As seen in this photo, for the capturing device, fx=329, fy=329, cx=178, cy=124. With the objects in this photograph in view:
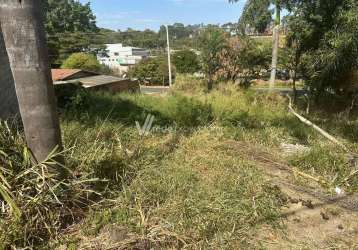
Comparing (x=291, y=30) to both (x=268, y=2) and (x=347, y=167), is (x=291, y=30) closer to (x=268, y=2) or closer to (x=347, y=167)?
(x=268, y=2)

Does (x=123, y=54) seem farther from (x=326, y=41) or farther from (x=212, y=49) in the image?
(x=326, y=41)

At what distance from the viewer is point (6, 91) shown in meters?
4.21

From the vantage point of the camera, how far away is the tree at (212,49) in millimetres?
15492

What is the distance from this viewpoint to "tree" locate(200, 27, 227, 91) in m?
15.5

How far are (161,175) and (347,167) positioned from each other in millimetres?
2271

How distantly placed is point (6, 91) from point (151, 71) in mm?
26849

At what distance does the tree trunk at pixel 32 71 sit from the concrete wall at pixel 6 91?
1.65 m

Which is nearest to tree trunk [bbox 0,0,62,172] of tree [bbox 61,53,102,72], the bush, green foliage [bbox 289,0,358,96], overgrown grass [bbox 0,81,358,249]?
overgrown grass [bbox 0,81,358,249]

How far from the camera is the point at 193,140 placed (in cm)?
450

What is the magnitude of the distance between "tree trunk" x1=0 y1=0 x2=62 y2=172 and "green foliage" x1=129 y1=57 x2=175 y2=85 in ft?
89.1

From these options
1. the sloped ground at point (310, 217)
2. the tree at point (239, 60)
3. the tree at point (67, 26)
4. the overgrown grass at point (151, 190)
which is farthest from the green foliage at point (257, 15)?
the tree at point (67, 26)

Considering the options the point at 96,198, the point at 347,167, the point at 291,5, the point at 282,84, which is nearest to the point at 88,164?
the point at 96,198

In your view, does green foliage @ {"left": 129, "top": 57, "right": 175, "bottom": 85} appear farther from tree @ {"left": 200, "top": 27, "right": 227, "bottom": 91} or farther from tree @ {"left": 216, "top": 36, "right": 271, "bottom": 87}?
tree @ {"left": 216, "top": 36, "right": 271, "bottom": 87}

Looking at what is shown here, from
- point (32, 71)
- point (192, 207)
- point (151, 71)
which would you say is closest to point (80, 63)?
point (151, 71)
